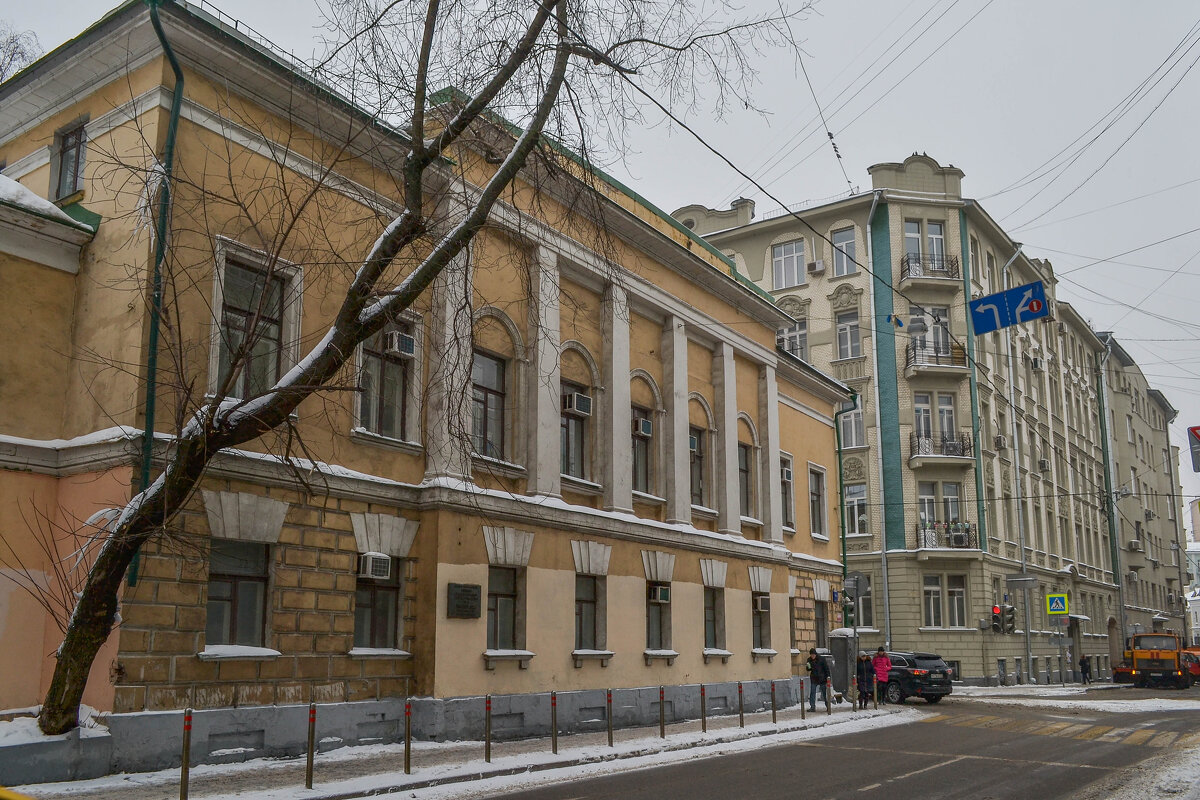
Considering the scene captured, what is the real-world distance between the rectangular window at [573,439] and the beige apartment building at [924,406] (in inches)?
847

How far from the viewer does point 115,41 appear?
14.1m

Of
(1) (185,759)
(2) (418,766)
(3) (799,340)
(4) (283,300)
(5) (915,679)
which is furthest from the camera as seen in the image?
(3) (799,340)

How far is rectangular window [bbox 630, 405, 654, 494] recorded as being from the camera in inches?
914

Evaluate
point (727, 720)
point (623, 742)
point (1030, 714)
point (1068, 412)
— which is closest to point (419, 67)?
point (623, 742)

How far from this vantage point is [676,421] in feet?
78.3

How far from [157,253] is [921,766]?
12518mm

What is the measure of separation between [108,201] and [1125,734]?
20090 millimetres

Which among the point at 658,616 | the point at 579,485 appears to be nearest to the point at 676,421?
the point at 579,485

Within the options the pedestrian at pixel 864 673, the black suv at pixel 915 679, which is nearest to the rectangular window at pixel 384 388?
A: the pedestrian at pixel 864 673

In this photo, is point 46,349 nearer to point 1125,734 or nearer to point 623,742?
point 623,742

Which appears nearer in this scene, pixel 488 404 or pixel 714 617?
pixel 488 404

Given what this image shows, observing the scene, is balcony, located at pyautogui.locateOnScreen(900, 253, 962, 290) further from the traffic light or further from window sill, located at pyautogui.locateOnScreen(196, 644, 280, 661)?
window sill, located at pyautogui.locateOnScreen(196, 644, 280, 661)

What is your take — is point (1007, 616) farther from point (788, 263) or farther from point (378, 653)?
point (378, 653)

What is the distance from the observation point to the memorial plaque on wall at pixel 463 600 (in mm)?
16891
